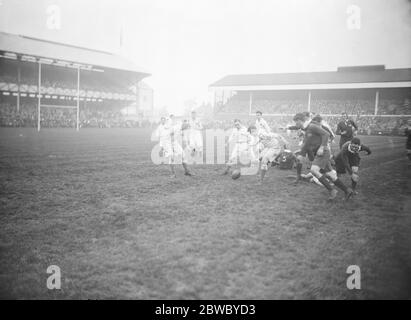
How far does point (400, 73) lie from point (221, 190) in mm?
51611

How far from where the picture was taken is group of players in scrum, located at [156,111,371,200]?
7.77m

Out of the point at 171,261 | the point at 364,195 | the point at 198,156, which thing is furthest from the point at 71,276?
the point at 198,156

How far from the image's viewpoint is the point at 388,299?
3.59 metres

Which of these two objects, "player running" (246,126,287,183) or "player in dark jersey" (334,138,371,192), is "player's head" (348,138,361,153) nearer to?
"player in dark jersey" (334,138,371,192)

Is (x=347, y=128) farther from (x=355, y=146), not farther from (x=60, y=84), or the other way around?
(x=60, y=84)

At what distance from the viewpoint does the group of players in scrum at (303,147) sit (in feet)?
25.5

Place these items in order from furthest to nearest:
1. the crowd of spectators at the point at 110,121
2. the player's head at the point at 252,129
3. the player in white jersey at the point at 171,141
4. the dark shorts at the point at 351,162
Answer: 1. the crowd of spectators at the point at 110,121
2. the player in white jersey at the point at 171,141
3. the player's head at the point at 252,129
4. the dark shorts at the point at 351,162

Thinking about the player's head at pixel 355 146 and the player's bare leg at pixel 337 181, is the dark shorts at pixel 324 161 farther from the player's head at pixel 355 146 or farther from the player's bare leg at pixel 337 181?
the player's head at pixel 355 146

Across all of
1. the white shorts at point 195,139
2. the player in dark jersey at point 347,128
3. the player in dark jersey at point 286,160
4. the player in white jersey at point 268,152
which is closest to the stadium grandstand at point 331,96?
the player in dark jersey at point 347,128

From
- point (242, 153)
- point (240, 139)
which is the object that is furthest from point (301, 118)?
point (242, 153)

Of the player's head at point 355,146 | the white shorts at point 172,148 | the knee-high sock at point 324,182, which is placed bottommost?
the knee-high sock at point 324,182

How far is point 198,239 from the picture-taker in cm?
504

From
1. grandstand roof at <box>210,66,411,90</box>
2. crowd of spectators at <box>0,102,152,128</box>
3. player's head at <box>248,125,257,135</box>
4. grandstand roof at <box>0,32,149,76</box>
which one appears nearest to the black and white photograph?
player's head at <box>248,125,257,135</box>

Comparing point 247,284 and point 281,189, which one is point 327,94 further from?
point 247,284
